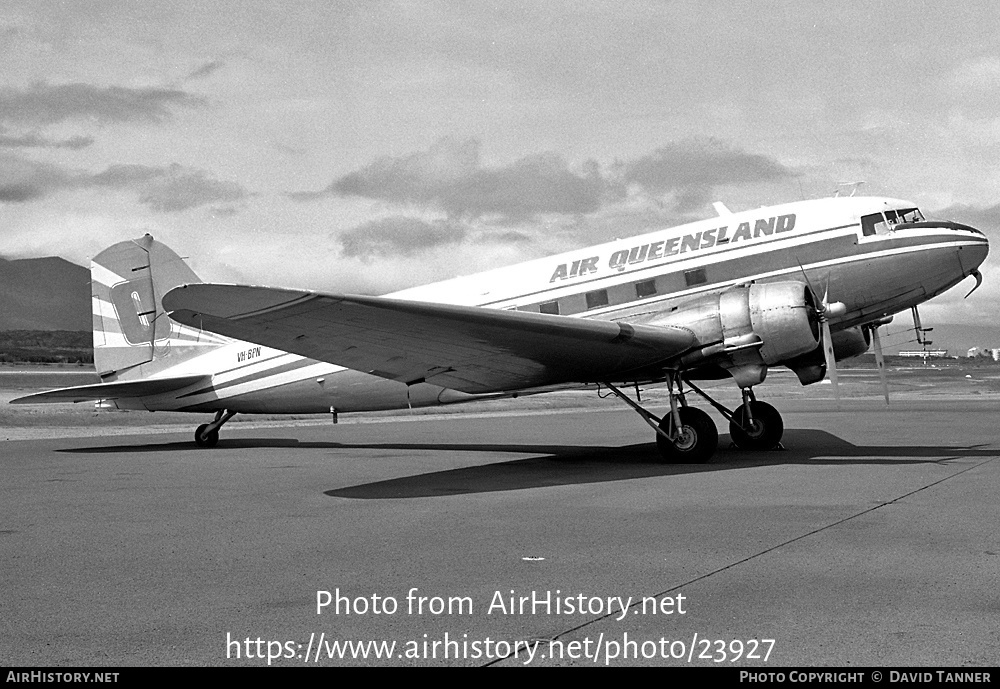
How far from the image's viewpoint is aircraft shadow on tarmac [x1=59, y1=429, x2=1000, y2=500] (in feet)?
35.8

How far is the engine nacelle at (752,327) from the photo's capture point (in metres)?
12.5

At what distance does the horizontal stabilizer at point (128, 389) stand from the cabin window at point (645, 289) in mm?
9119

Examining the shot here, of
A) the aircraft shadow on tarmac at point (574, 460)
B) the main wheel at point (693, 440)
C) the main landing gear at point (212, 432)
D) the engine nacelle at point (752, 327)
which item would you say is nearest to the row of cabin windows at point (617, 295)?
the engine nacelle at point (752, 327)

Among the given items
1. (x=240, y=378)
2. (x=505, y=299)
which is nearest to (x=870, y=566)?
(x=505, y=299)

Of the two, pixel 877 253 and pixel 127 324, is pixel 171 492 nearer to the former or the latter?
pixel 127 324

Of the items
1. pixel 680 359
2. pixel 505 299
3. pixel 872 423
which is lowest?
pixel 872 423

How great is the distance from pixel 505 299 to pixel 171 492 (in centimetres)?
721

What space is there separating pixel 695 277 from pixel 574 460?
11.6ft

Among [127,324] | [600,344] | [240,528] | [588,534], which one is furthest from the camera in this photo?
[127,324]

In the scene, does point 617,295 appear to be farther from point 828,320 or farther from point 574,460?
point 828,320

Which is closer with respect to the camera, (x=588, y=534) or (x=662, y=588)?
(x=662, y=588)

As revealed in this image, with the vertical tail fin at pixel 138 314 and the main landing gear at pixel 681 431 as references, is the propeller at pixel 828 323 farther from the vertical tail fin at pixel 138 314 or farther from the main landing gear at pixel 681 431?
the vertical tail fin at pixel 138 314

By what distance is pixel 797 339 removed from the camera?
40.8 ft

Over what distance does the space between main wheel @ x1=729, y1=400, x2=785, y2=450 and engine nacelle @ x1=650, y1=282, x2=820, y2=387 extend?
3.20 m
